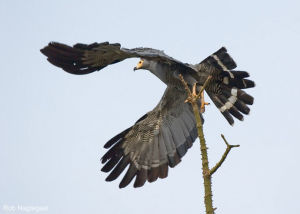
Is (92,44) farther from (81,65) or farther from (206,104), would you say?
(206,104)

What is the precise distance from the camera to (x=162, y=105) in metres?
8.28

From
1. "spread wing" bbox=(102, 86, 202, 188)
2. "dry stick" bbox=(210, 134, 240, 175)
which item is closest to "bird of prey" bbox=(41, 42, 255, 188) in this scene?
"spread wing" bbox=(102, 86, 202, 188)

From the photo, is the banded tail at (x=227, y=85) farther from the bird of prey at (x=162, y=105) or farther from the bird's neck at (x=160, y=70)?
the bird's neck at (x=160, y=70)

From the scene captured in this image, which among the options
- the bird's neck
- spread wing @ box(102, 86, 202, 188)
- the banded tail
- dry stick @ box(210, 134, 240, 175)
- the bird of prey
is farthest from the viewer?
spread wing @ box(102, 86, 202, 188)

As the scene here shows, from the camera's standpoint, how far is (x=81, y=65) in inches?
272

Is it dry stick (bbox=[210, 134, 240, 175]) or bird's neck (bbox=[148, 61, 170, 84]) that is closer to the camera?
dry stick (bbox=[210, 134, 240, 175])

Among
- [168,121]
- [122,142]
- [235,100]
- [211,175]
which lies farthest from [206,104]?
[211,175]

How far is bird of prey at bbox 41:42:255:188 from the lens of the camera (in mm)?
6828

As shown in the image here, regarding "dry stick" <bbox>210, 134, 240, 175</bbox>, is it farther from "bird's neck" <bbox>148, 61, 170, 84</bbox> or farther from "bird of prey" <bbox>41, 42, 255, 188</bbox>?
"bird's neck" <bbox>148, 61, 170, 84</bbox>

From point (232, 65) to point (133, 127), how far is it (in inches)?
78.5

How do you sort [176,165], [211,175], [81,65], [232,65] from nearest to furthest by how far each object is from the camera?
1. [211,175]
2. [81,65]
3. [232,65]
4. [176,165]

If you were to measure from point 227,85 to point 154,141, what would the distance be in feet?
5.19

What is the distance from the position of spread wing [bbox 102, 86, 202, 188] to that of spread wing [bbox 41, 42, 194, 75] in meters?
1.45

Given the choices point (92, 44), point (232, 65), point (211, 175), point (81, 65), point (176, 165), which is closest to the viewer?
point (211, 175)
